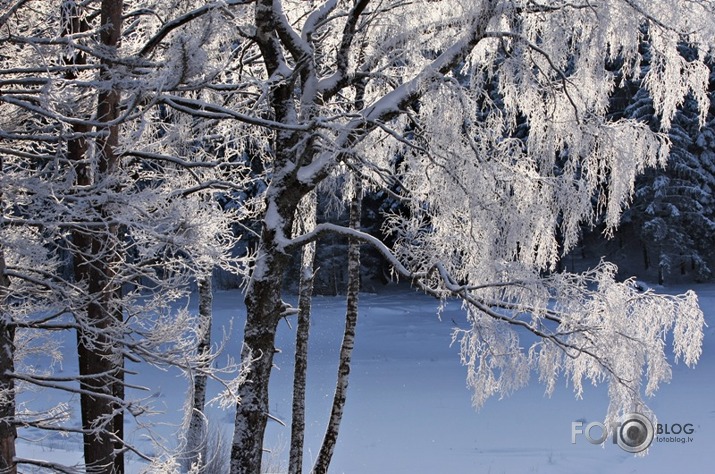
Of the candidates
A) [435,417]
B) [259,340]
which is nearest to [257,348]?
[259,340]

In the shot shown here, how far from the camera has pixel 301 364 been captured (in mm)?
8086

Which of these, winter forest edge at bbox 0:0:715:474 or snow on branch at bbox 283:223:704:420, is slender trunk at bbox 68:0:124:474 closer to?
winter forest edge at bbox 0:0:715:474

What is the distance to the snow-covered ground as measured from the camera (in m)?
9.71

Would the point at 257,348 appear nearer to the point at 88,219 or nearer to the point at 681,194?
the point at 88,219

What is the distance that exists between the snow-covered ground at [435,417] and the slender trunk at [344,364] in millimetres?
1140

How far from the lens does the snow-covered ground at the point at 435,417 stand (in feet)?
31.9

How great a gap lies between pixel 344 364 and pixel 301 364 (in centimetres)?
48

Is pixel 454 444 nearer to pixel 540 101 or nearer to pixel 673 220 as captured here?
pixel 540 101

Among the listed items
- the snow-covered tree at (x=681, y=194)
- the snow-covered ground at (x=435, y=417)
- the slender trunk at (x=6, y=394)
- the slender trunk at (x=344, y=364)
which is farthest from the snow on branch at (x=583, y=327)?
the snow-covered tree at (x=681, y=194)

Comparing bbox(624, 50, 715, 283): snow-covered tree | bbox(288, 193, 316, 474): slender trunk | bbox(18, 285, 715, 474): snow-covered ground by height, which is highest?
bbox(624, 50, 715, 283): snow-covered tree

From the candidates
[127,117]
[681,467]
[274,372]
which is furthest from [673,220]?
[127,117]

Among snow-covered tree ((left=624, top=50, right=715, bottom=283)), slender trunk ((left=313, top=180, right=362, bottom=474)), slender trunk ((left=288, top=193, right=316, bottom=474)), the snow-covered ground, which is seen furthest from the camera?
snow-covered tree ((left=624, top=50, right=715, bottom=283))

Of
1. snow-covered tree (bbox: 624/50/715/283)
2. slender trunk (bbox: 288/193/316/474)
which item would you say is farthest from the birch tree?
snow-covered tree (bbox: 624/50/715/283)

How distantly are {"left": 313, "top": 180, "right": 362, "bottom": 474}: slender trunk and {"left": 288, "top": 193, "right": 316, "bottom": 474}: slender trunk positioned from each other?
9.8 inches
